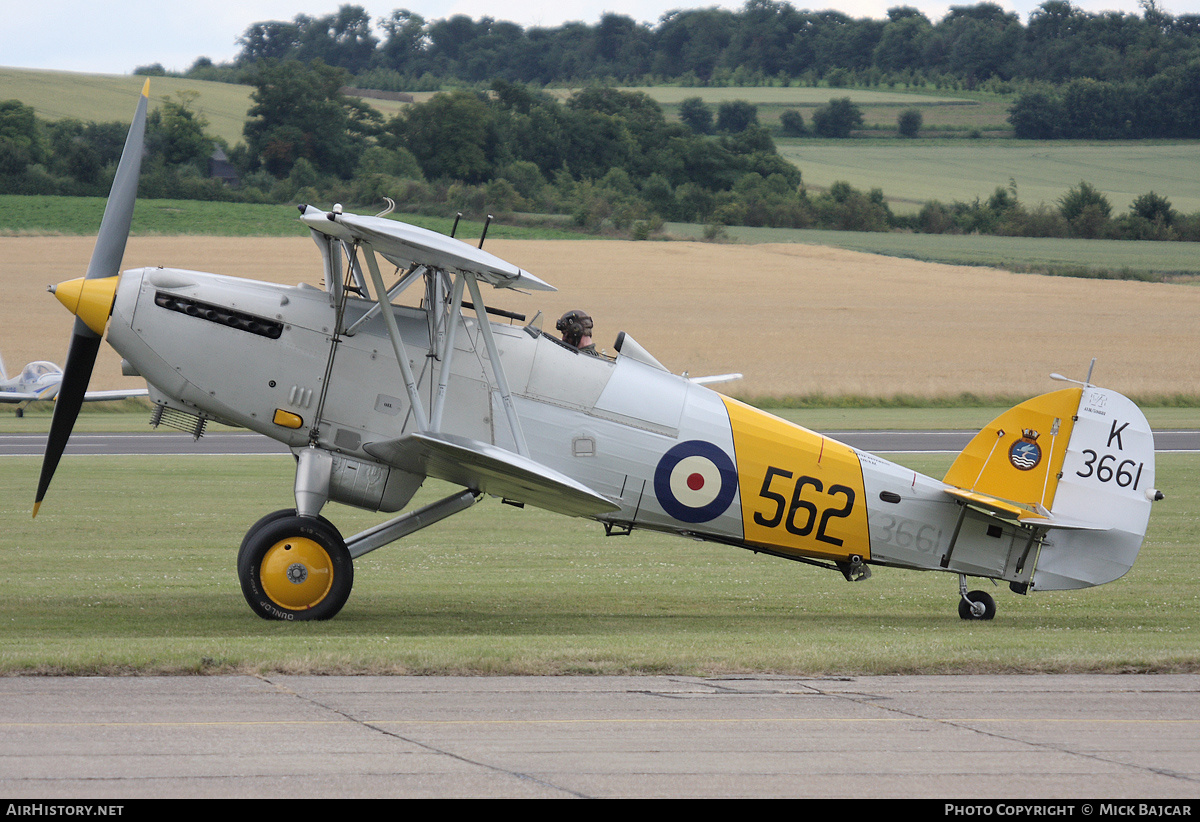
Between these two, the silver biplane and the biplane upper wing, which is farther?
the silver biplane

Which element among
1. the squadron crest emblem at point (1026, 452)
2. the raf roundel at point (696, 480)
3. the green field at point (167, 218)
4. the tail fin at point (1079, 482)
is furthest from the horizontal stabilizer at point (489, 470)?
the green field at point (167, 218)

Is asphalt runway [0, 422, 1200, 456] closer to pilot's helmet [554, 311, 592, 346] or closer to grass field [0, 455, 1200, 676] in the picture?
grass field [0, 455, 1200, 676]

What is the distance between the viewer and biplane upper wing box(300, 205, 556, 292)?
9.95m

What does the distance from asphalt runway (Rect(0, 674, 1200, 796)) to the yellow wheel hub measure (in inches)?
96.6

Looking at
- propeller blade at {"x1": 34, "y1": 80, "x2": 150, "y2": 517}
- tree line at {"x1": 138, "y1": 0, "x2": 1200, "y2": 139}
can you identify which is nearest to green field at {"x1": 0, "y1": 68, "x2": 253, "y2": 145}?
tree line at {"x1": 138, "y1": 0, "x2": 1200, "y2": 139}

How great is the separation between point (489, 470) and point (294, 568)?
1998mm

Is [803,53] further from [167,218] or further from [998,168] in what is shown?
[167,218]

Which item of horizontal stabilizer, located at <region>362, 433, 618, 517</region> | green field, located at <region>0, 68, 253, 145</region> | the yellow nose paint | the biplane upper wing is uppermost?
green field, located at <region>0, 68, 253, 145</region>

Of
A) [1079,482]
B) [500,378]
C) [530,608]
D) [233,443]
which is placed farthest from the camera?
[233,443]

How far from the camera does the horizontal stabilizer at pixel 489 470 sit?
33.9 feet

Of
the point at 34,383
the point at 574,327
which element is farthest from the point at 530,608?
the point at 34,383

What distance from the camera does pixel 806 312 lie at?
196ft

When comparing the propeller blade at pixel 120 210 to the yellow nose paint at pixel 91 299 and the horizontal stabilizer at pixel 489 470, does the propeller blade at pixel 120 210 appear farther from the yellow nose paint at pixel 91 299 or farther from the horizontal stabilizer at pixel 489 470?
the horizontal stabilizer at pixel 489 470

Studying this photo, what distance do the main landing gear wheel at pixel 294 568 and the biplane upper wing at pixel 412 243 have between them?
254cm
